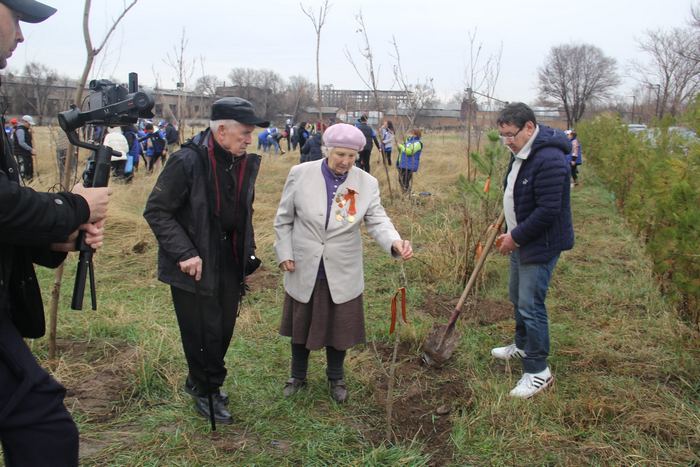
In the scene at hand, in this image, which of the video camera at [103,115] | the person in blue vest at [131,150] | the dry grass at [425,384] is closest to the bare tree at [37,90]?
the person in blue vest at [131,150]

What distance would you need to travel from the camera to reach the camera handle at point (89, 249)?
177cm

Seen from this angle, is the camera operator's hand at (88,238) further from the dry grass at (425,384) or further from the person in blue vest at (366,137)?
the person in blue vest at (366,137)

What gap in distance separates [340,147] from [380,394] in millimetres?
1467

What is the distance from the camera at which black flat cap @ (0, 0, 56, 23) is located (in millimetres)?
1454

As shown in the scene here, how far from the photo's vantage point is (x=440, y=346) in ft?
11.7

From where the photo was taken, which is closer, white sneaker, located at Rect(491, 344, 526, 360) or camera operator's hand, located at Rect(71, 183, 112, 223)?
camera operator's hand, located at Rect(71, 183, 112, 223)

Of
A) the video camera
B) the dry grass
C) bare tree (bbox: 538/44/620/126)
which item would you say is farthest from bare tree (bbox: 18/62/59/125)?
bare tree (bbox: 538/44/620/126)

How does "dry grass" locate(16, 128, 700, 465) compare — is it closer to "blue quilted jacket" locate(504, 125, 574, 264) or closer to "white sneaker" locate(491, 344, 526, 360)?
"white sneaker" locate(491, 344, 526, 360)

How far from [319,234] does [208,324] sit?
2.41ft

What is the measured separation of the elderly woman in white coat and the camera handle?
3.71ft

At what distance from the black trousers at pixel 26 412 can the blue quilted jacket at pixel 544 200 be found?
244 cm

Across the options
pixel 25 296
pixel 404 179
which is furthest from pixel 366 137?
pixel 25 296

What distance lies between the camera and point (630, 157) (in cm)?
887

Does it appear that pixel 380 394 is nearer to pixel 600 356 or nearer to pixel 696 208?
pixel 600 356
